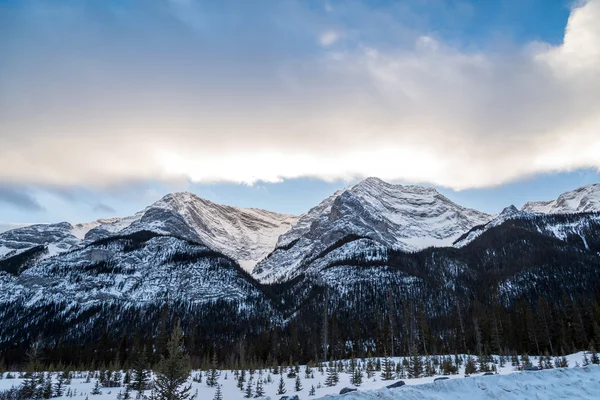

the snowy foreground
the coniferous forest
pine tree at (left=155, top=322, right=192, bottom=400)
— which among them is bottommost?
the snowy foreground

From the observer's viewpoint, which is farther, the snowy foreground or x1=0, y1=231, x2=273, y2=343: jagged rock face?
x1=0, y1=231, x2=273, y2=343: jagged rock face

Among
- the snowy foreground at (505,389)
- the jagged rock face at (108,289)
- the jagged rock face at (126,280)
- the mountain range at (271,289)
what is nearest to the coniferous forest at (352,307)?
the mountain range at (271,289)

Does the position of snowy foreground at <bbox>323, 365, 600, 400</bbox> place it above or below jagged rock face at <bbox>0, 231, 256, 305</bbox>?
below

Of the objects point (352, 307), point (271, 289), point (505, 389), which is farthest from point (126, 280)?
point (505, 389)

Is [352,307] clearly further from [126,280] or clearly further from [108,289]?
[108,289]

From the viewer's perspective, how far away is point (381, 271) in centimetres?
17288

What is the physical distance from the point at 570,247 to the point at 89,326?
21159cm

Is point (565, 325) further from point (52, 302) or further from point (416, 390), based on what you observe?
point (52, 302)

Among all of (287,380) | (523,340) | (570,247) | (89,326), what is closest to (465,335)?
(523,340)

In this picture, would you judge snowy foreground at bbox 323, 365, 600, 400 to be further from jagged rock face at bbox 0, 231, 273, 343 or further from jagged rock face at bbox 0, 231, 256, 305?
jagged rock face at bbox 0, 231, 256, 305

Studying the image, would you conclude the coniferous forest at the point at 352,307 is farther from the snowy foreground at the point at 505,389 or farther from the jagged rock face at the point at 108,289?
the snowy foreground at the point at 505,389

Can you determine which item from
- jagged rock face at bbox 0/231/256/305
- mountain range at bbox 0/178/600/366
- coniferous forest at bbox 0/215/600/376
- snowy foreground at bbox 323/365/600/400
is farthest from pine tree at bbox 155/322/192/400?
jagged rock face at bbox 0/231/256/305

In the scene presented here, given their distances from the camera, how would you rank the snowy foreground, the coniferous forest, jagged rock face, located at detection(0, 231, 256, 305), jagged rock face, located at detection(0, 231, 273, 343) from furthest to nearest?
jagged rock face, located at detection(0, 231, 256, 305)
jagged rock face, located at detection(0, 231, 273, 343)
the coniferous forest
the snowy foreground

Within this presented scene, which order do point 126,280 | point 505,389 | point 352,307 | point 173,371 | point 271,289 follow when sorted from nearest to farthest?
point 505,389, point 173,371, point 352,307, point 126,280, point 271,289
